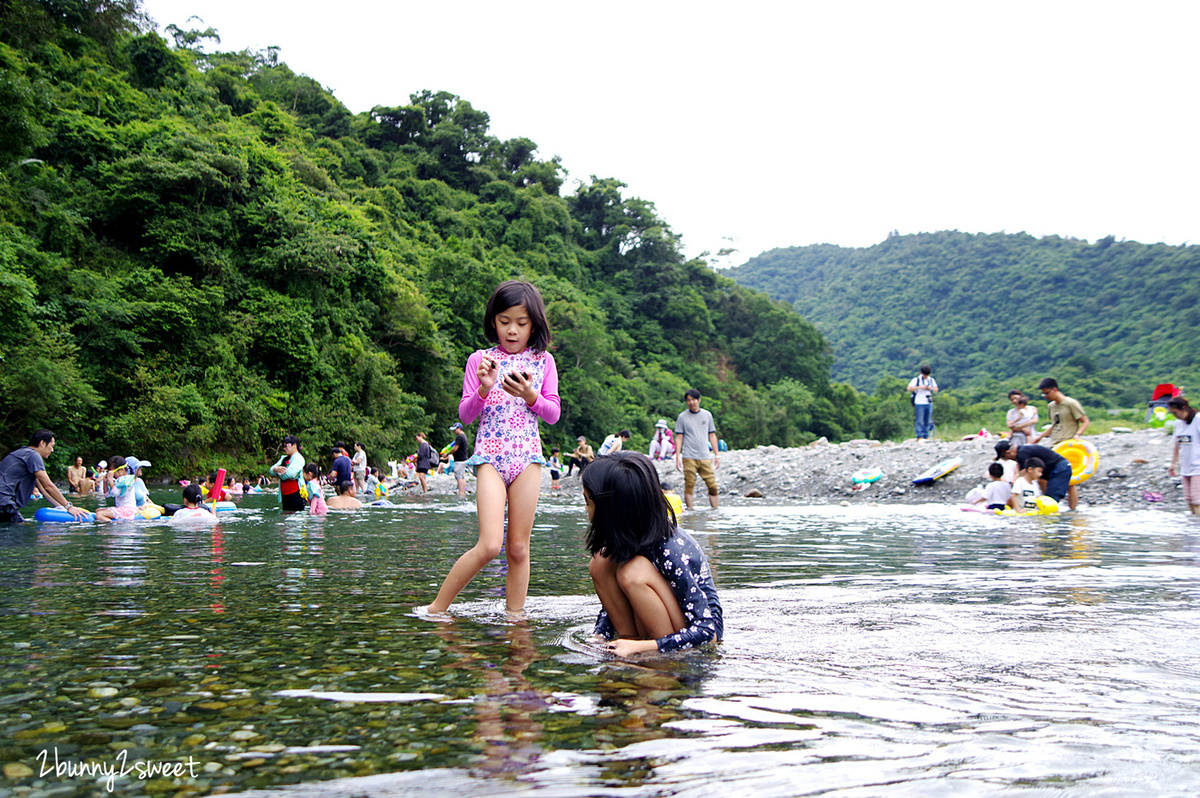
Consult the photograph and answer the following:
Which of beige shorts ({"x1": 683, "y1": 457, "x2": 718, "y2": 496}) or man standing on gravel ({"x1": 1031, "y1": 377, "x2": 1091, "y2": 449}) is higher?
man standing on gravel ({"x1": 1031, "y1": 377, "x2": 1091, "y2": 449})

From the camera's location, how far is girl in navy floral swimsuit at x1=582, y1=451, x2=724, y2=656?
324 cm

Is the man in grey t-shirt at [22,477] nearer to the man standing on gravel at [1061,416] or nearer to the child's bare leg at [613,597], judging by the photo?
the child's bare leg at [613,597]

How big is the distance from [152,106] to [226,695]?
134 ft

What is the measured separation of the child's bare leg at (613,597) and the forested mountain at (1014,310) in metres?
57.1

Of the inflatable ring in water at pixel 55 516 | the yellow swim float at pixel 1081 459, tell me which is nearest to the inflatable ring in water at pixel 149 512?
the inflatable ring in water at pixel 55 516

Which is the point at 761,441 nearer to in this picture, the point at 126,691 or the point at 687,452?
the point at 687,452

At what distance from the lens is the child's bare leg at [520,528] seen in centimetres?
400

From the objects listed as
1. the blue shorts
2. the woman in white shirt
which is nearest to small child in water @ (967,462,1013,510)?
the blue shorts

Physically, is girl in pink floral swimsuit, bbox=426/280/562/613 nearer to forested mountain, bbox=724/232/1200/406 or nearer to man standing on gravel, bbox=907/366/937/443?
man standing on gravel, bbox=907/366/937/443

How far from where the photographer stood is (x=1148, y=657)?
10.5 ft

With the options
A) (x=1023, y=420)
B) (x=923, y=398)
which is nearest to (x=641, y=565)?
(x=1023, y=420)

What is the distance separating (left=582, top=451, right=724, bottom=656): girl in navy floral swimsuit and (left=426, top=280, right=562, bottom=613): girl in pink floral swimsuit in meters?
0.74

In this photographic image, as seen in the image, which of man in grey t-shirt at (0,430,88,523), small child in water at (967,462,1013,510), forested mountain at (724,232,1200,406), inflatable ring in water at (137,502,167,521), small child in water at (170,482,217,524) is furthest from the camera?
forested mountain at (724,232,1200,406)

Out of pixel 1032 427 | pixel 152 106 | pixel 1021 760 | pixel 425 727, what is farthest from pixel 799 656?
pixel 152 106
